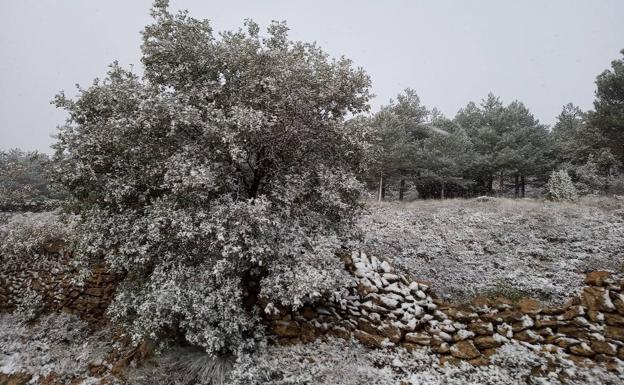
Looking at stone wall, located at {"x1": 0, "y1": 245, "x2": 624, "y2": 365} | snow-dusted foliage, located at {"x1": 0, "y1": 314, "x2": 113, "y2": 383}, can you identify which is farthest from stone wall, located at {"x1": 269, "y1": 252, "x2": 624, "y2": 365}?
snow-dusted foliage, located at {"x1": 0, "y1": 314, "x2": 113, "y2": 383}

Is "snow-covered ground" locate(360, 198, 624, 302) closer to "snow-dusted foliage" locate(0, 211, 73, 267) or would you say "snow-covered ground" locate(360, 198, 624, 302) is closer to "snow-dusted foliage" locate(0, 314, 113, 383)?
"snow-dusted foliage" locate(0, 314, 113, 383)

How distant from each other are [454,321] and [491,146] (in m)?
24.4

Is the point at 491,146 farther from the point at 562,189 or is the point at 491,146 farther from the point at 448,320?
the point at 448,320

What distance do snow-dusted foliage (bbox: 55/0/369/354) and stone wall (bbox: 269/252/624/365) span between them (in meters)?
1.37

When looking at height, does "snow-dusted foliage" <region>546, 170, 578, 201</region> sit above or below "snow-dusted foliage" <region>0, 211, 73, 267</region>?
above

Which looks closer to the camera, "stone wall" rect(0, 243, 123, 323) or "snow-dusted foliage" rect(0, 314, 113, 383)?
"snow-dusted foliage" rect(0, 314, 113, 383)

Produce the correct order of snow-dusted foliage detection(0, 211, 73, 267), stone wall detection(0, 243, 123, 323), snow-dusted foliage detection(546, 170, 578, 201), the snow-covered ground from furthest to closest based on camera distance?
snow-dusted foliage detection(546, 170, 578, 201)
snow-dusted foliage detection(0, 211, 73, 267)
stone wall detection(0, 243, 123, 323)
the snow-covered ground

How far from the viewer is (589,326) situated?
301 inches

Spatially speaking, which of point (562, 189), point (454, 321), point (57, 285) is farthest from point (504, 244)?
point (57, 285)

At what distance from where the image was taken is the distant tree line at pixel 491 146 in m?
20.8

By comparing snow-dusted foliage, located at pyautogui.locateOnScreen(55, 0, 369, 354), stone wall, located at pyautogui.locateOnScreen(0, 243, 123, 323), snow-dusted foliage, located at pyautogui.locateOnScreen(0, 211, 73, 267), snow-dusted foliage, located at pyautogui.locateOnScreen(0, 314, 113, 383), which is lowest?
snow-dusted foliage, located at pyautogui.locateOnScreen(0, 314, 113, 383)

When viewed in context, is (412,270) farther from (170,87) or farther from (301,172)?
(170,87)

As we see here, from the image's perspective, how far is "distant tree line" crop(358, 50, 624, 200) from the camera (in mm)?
20812

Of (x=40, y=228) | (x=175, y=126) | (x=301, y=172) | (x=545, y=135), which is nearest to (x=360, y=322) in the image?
(x=301, y=172)
